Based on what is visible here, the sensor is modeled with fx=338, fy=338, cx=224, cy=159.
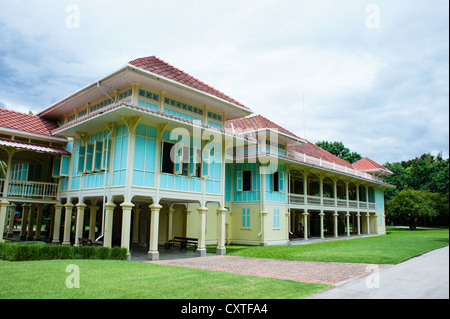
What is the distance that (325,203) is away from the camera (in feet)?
96.5

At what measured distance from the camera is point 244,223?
23.4m

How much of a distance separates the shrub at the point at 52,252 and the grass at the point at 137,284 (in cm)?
111

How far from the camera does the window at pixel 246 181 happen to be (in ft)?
77.2

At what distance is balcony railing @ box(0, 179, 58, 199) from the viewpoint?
17941 millimetres

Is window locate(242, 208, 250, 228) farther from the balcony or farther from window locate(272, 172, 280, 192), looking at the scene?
the balcony

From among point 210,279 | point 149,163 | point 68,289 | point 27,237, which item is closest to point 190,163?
point 149,163

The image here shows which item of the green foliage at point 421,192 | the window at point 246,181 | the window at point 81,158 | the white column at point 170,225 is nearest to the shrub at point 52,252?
the window at point 81,158

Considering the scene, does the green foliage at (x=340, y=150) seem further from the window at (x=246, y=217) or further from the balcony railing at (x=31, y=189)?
the balcony railing at (x=31, y=189)

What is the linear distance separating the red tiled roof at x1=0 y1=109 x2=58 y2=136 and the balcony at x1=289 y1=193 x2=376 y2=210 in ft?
55.6

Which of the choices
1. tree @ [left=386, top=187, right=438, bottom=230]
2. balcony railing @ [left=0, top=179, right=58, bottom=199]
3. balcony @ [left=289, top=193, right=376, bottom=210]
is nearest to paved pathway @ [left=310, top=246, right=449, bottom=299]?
balcony @ [left=289, top=193, right=376, bottom=210]

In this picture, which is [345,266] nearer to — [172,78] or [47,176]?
[172,78]

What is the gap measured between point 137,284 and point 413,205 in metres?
41.9

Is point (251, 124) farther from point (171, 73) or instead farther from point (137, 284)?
point (137, 284)
